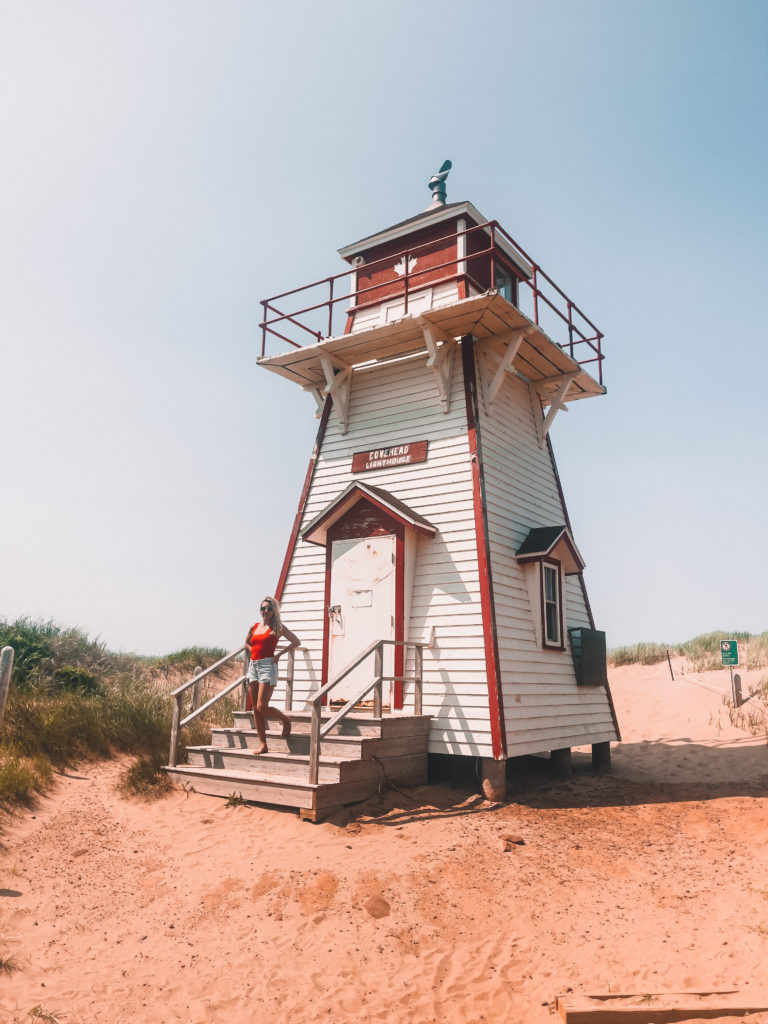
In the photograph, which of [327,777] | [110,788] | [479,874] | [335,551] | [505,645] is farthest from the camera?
[335,551]

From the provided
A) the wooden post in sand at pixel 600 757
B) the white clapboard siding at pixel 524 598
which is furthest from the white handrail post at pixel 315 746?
the wooden post in sand at pixel 600 757

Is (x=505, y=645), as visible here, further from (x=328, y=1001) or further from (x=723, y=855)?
(x=328, y=1001)

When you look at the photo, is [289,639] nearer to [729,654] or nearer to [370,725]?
[370,725]

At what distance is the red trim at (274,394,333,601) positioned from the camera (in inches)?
548

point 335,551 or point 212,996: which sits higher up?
point 335,551

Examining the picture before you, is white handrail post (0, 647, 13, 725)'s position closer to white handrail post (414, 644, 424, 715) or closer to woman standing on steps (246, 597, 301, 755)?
woman standing on steps (246, 597, 301, 755)

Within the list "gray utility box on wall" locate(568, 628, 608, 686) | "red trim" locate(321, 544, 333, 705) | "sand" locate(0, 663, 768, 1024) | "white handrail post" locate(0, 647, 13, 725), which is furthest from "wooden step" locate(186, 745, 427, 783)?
"gray utility box on wall" locate(568, 628, 608, 686)

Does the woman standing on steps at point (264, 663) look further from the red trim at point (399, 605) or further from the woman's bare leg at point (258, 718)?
the red trim at point (399, 605)

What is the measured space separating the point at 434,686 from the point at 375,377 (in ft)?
20.0

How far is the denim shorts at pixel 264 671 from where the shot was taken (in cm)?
1001

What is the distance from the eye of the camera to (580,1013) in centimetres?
505

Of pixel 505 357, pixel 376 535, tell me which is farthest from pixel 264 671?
pixel 505 357

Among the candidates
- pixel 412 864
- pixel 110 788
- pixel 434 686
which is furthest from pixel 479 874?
pixel 110 788

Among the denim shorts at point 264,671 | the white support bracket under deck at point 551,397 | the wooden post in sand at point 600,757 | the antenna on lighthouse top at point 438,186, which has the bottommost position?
the wooden post in sand at point 600,757
